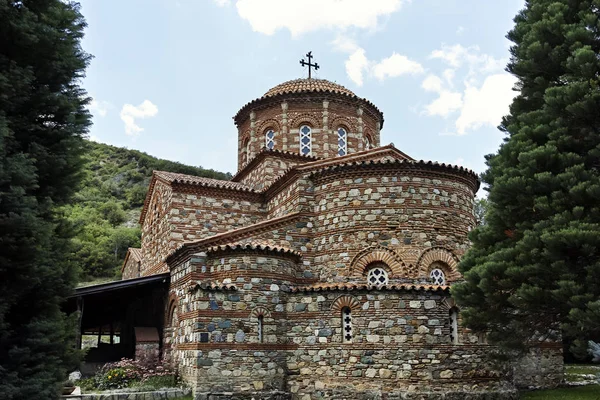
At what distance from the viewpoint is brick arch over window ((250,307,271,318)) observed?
11602 millimetres

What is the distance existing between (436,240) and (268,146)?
7.54 meters

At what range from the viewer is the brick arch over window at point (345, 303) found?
1130cm

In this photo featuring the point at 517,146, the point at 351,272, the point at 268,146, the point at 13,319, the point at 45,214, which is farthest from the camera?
the point at 268,146

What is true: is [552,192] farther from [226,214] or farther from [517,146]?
[226,214]

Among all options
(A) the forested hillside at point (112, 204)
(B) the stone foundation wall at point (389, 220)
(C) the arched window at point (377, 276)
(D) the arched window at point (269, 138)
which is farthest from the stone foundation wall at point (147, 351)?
(A) the forested hillside at point (112, 204)

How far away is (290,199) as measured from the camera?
14086mm

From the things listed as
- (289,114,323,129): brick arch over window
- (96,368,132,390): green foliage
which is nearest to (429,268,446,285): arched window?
(289,114,323,129): brick arch over window

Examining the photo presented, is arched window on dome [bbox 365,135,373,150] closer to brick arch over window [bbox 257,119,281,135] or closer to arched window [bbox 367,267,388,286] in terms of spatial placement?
brick arch over window [bbox 257,119,281,135]

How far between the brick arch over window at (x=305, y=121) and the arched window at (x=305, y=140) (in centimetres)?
13

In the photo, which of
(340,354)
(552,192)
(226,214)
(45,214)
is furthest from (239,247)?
(552,192)

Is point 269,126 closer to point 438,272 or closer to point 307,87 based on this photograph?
point 307,87

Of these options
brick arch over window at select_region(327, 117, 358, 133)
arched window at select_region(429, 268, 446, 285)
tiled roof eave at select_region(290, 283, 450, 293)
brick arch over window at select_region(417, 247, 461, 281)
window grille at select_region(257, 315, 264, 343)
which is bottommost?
window grille at select_region(257, 315, 264, 343)

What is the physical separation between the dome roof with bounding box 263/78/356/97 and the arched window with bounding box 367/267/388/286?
297 inches

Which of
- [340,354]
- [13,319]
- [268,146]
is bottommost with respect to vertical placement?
[340,354]
